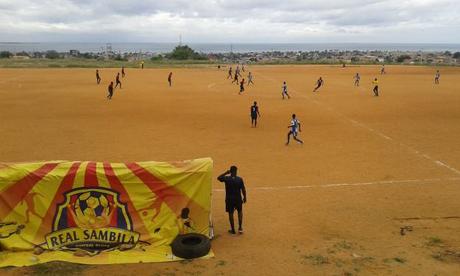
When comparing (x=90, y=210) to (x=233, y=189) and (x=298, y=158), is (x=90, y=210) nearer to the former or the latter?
(x=233, y=189)

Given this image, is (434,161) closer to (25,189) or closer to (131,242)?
(131,242)

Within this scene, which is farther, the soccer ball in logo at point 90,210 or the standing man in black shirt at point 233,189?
the standing man in black shirt at point 233,189

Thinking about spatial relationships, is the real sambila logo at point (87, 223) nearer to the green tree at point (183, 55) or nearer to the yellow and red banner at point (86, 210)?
the yellow and red banner at point (86, 210)

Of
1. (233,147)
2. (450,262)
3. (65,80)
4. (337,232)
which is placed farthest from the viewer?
(65,80)

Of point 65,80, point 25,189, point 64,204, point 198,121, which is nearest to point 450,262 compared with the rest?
point 64,204

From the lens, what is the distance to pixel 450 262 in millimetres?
8781

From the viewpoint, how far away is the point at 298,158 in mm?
16828

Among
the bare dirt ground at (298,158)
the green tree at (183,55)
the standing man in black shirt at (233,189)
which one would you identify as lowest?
the bare dirt ground at (298,158)

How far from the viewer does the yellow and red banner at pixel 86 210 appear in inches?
354

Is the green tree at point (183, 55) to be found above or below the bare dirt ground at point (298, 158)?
above

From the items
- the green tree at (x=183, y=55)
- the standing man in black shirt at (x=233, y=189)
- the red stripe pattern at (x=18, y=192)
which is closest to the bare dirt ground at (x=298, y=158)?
the standing man in black shirt at (x=233, y=189)

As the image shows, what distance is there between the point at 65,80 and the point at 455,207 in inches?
1671

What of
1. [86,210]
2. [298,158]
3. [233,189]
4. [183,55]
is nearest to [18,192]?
[86,210]

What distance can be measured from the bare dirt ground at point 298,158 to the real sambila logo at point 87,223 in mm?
726
